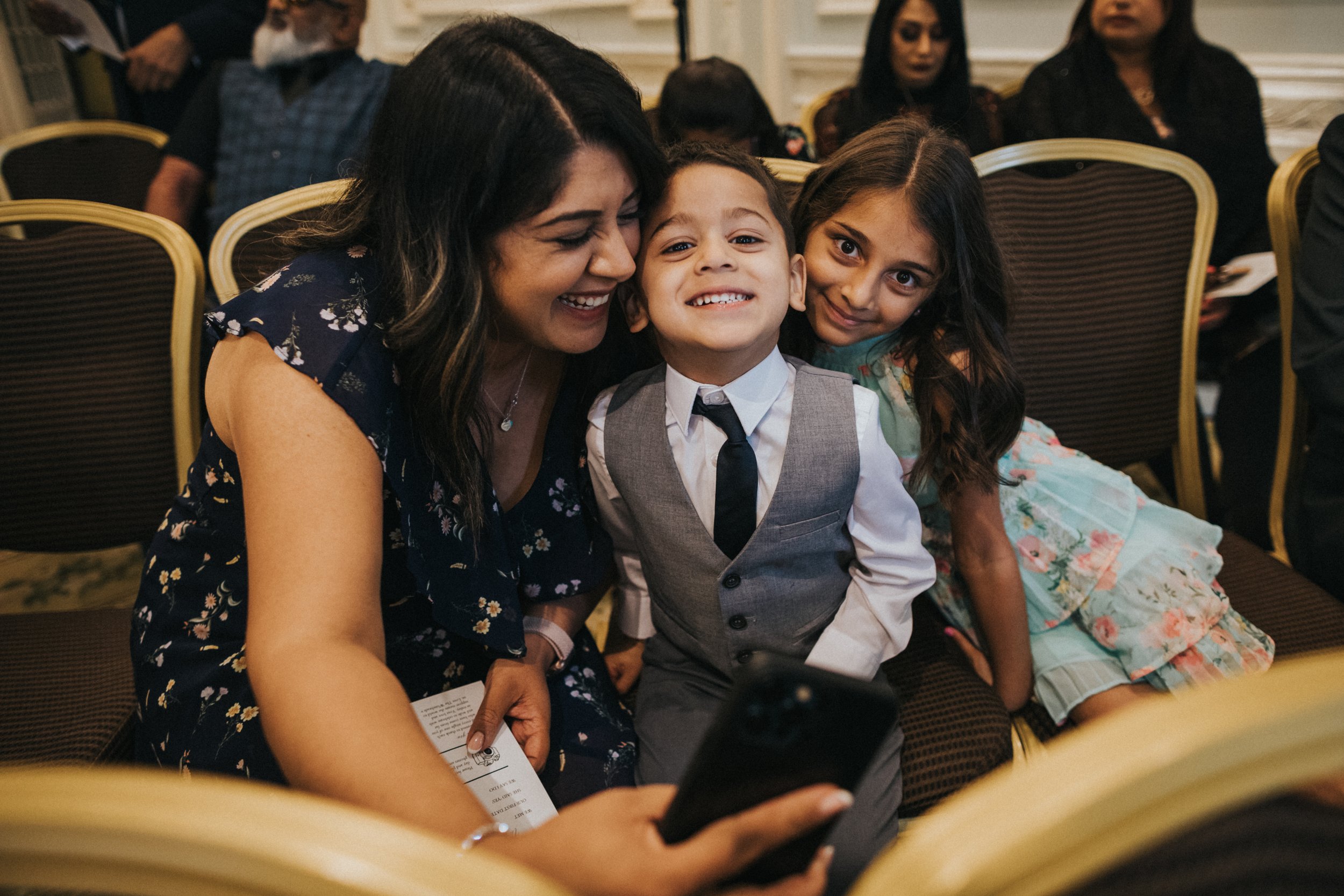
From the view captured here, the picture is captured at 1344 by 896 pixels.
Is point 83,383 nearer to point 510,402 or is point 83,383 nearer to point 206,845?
point 510,402

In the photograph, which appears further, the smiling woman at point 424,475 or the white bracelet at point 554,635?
the white bracelet at point 554,635

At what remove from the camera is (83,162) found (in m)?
2.75

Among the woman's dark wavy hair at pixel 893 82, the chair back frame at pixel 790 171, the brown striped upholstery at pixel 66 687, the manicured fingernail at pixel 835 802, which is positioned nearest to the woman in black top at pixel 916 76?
the woman's dark wavy hair at pixel 893 82

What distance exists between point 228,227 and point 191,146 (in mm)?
1458

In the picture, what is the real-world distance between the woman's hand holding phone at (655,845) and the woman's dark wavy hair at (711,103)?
1952 mm

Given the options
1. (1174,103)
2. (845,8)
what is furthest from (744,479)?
(845,8)

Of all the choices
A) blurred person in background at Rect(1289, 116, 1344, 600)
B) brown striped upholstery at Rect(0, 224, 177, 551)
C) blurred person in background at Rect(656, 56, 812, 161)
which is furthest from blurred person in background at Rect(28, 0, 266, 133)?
blurred person in background at Rect(1289, 116, 1344, 600)

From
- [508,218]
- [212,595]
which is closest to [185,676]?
[212,595]

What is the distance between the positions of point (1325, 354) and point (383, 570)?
1449mm

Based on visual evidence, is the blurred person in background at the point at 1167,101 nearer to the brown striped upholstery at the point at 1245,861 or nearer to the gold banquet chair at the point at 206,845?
the brown striped upholstery at the point at 1245,861

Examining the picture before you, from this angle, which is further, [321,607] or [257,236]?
[257,236]

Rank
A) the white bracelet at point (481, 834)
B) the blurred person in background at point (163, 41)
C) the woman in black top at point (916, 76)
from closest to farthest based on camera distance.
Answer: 1. the white bracelet at point (481, 834)
2. the woman in black top at point (916, 76)
3. the blurred person in background at point (163, 41)

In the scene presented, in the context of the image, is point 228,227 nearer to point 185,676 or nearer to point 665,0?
point 185,676

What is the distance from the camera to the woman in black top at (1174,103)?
2.59 m
